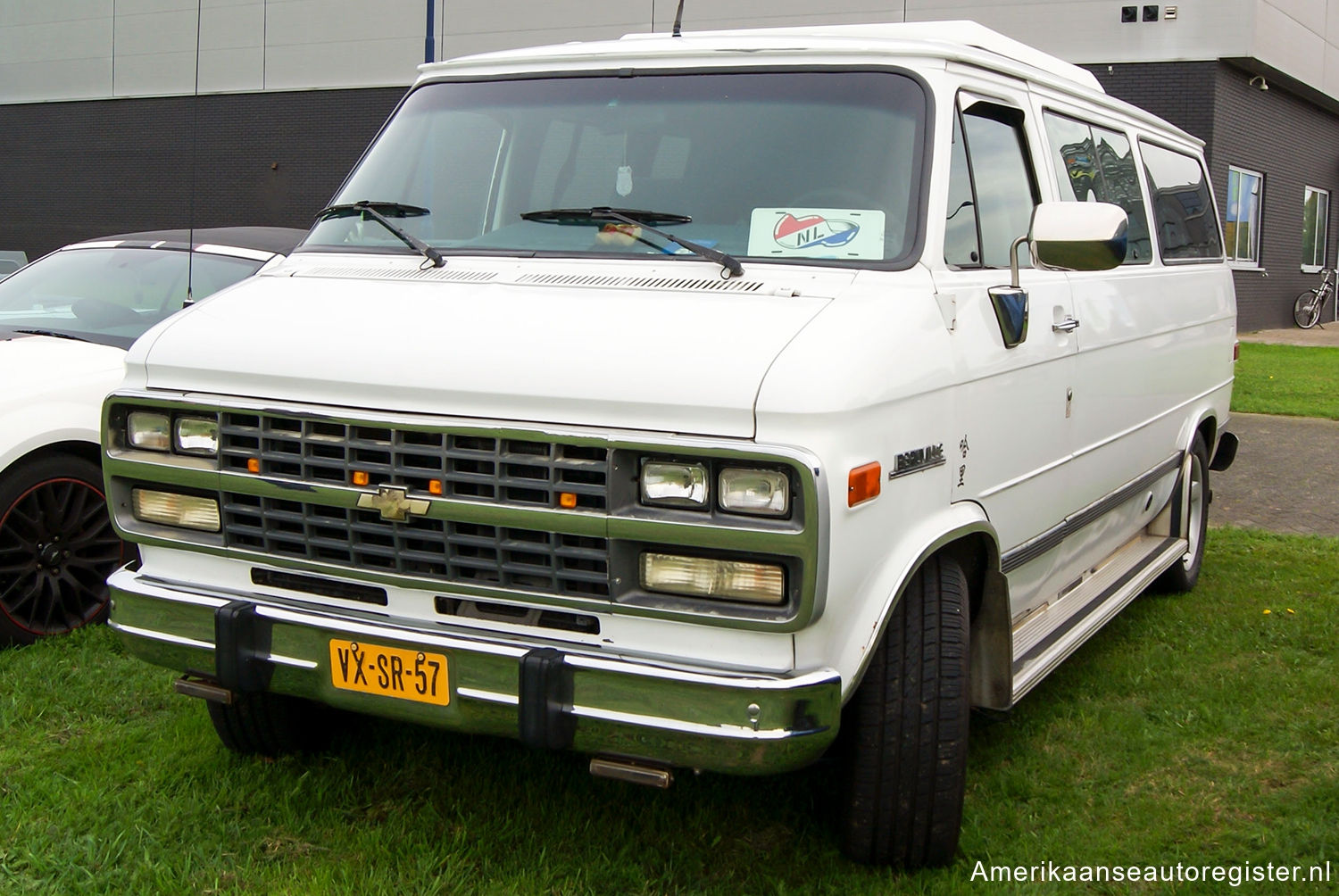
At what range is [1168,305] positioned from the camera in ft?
18.0

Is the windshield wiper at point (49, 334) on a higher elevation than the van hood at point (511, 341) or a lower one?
lower

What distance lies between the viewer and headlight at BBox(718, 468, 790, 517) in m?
2.85

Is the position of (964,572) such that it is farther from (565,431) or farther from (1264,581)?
(1264,581)

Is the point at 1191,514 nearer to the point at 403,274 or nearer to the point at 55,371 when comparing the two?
the point at 403,274

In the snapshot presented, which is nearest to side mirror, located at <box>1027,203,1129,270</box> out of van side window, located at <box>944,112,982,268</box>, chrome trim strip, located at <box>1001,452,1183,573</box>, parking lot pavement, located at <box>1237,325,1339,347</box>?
van side window, located at <box>944,112,982,268</box>

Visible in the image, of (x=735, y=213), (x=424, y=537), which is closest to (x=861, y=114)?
(x=735, y=213)

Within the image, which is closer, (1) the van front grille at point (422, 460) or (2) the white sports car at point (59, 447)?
(1) the van front grille at point (422, 460)

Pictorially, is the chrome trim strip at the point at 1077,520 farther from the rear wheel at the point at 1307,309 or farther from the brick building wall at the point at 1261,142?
the rear wheel at the point at 1307,309

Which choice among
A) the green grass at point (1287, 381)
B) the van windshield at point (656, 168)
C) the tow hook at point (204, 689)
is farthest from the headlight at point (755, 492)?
the green grass at point (1287, 381)

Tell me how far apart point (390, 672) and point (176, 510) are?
0.82 meters

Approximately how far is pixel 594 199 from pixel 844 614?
1.57 meters

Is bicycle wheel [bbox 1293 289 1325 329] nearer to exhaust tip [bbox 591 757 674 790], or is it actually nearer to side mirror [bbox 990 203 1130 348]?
side mirror [bbox 990 203 1130 348]

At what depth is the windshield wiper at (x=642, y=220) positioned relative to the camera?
3488 millimetres

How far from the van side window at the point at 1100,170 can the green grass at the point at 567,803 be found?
5.70 ft
